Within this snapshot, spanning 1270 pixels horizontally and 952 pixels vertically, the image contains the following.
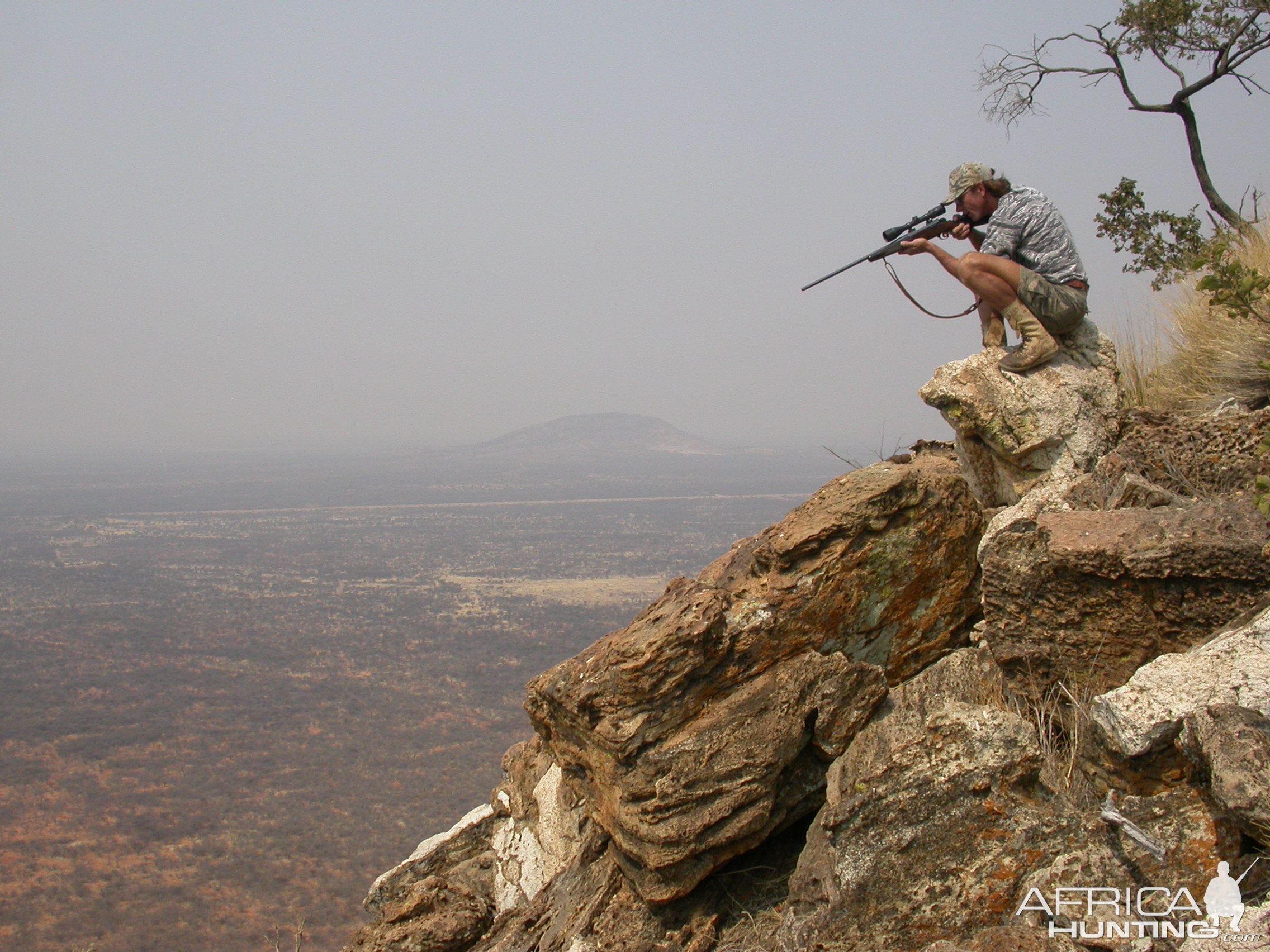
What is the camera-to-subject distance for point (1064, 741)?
191 inches

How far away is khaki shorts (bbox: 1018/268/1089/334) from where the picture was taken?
240 inches

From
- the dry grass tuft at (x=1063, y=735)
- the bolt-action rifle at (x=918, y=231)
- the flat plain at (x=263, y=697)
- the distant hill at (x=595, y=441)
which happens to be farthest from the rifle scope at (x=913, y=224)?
the distant hill at (x=595, y=441)

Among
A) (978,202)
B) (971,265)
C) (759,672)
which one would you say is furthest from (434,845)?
(978,202)

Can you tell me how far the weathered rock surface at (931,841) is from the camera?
3.87m

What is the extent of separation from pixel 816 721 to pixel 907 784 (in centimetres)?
81

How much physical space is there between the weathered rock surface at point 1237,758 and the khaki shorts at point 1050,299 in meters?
3.18

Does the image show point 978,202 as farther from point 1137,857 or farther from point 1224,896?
point 1224,896

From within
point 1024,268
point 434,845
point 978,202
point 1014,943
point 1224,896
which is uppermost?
point 978,202

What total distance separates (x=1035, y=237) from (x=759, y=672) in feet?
11.8

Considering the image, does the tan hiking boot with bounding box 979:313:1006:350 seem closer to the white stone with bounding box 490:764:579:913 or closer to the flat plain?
the white stone with bounding box 490:764:579:913

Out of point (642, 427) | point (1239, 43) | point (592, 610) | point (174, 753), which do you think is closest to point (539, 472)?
point (642, 427)

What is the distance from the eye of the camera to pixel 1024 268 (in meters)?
6.20

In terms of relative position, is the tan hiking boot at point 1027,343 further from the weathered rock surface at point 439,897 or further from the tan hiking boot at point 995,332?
the weathered rock surface at point 439,897

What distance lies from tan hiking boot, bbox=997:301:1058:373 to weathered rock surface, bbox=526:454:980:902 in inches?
39.5
